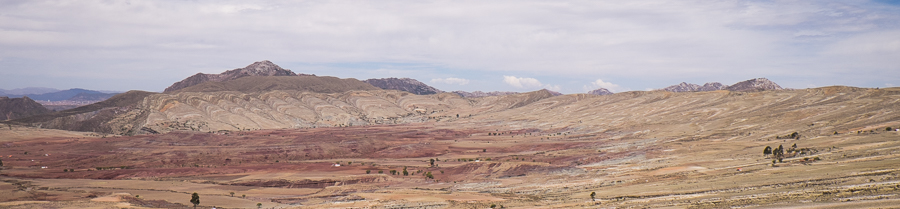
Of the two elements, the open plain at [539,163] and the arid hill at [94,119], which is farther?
the arid hill at [94,119]

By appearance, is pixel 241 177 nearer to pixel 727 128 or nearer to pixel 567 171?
pixel 567 171

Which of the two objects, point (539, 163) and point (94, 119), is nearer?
point (539, 163)

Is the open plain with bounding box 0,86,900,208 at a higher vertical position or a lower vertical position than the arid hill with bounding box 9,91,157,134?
lower

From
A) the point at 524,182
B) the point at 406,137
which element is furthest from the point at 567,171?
the point at 406,137

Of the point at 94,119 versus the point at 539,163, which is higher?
the point at 94,119

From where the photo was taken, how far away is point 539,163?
226 feet

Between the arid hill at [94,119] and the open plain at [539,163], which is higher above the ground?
the arid hill at [94,119]

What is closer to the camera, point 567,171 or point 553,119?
point 567,171

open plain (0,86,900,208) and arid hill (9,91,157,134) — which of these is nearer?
open plain (0,86,900,208)

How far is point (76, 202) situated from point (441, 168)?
129ft

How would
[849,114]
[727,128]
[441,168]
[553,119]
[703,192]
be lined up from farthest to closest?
[553,119] < [727,128] < [849,114] < [441,168] < [703,192]

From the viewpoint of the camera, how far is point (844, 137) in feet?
195

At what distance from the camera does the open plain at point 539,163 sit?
123 feet

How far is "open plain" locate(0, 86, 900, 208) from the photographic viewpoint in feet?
123
